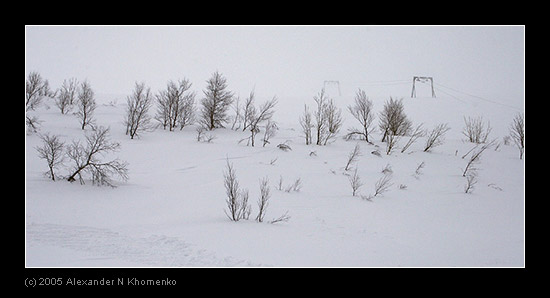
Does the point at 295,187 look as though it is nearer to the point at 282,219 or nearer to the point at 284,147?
the point at 282,219

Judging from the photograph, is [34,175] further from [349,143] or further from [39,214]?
[349,143]

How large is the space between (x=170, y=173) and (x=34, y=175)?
5.33 m

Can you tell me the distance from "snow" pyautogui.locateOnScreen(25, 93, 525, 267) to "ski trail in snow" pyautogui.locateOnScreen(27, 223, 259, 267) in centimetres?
2

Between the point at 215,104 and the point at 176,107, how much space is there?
3.27m

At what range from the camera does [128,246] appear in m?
7.12

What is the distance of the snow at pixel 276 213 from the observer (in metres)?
6.99

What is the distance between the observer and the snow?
22.9ft

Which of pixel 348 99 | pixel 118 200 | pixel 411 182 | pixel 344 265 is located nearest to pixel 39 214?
pixel 118 200

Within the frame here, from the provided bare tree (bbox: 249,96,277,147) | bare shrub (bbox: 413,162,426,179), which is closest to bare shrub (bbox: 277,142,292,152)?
bare tree (bbox: 249,96,277,147)

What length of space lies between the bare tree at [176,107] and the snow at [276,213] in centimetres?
457

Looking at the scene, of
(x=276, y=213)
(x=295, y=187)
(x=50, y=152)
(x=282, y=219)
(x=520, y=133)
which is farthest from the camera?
(x=520, y=133)

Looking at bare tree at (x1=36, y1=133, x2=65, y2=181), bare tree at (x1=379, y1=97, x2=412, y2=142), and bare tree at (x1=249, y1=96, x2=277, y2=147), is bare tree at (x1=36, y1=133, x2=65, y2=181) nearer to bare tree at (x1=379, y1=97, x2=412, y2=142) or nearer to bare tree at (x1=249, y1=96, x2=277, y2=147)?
bare tree at (x1=249, y1=96, x2=277, y2=147)

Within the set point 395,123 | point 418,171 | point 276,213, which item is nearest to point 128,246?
point 276,213

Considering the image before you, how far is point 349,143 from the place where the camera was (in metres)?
22.4
